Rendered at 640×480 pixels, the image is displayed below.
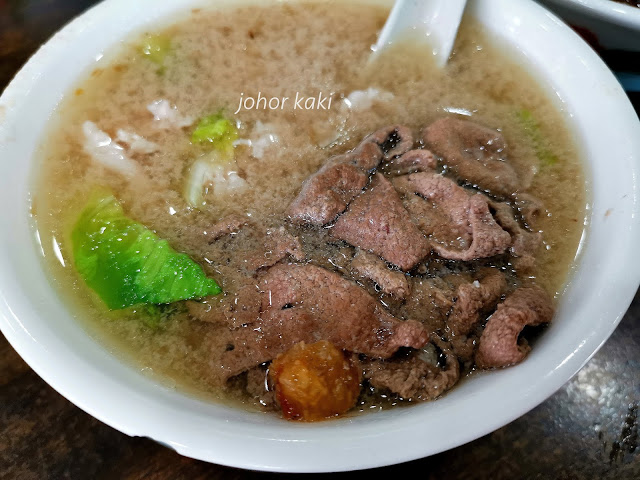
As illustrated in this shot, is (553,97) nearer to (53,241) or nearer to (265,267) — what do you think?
(265,267)

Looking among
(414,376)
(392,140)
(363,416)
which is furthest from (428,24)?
(363,416)

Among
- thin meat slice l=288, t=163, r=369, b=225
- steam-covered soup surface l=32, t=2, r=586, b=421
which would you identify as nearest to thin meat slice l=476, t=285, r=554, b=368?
steam-covered soup surface l=32, t=2, r=586, b=421

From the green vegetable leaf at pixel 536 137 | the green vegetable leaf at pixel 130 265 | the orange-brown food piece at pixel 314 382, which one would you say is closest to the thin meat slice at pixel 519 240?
the green vegetable leaf at pixel 536 137

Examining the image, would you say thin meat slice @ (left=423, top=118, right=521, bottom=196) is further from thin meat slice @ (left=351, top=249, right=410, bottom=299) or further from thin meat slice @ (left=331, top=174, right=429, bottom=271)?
thin meat slice @ (left=351, top=249, right=410, bottom=299)

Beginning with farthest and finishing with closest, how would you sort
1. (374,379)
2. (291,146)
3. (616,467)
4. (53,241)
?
(291,146)
(53,241)
(616,467)
(374,379)

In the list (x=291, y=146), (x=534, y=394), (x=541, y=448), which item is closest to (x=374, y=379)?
(x=534, y=394)

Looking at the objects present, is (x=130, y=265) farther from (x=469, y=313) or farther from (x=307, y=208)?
(x=469, y=313)
